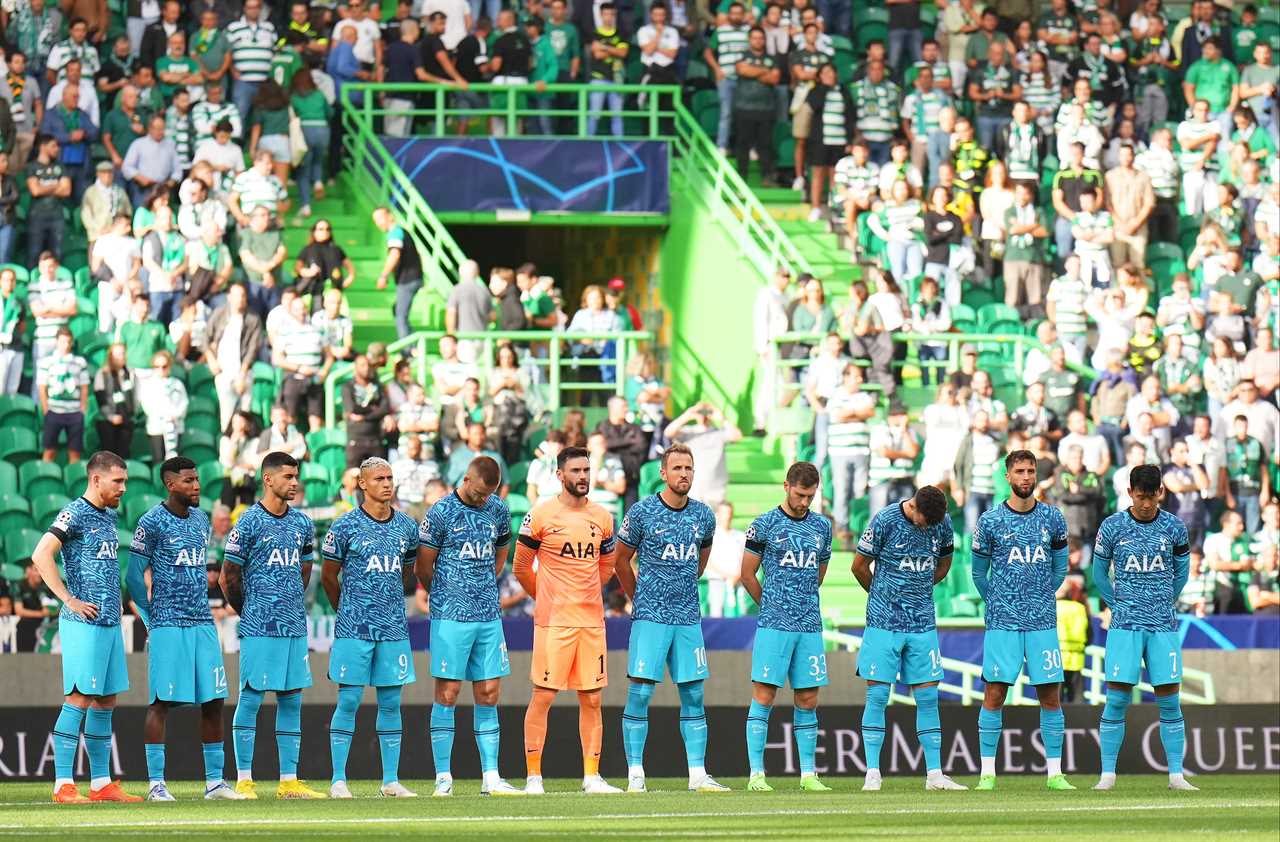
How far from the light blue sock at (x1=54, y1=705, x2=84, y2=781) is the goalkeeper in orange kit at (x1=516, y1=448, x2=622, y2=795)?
2637 millimetres

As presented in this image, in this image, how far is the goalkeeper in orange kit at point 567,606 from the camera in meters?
14.4

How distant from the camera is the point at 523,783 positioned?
17.1 metres

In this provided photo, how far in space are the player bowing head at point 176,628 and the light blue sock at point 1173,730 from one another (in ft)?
19.0

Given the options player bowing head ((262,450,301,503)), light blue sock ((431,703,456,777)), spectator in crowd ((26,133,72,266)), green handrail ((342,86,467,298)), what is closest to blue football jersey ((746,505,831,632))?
light blue sock ((431,703,456,777))

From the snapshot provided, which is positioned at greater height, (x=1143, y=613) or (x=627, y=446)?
(x=627, y=446)

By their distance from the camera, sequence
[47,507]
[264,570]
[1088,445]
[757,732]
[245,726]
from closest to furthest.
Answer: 1. [245,726]
2. [264,570]
3. [757,732]
4. [47,507]
5. [1088,445]

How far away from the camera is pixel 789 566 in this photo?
15.0m

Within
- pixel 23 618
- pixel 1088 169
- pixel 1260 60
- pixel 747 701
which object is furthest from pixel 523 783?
pixel 1260 60

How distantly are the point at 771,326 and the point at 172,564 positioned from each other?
11297 millimetres

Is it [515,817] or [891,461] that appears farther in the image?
[891,461]

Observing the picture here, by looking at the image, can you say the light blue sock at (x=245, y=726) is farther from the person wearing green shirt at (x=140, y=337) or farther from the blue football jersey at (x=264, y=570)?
the person wearing green shirt at (x=140, y=337)

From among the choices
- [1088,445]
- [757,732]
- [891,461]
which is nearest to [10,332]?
[891,461]

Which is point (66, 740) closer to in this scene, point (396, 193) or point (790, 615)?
point (790, 615)

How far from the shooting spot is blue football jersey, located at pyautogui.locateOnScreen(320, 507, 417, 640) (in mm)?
14430
